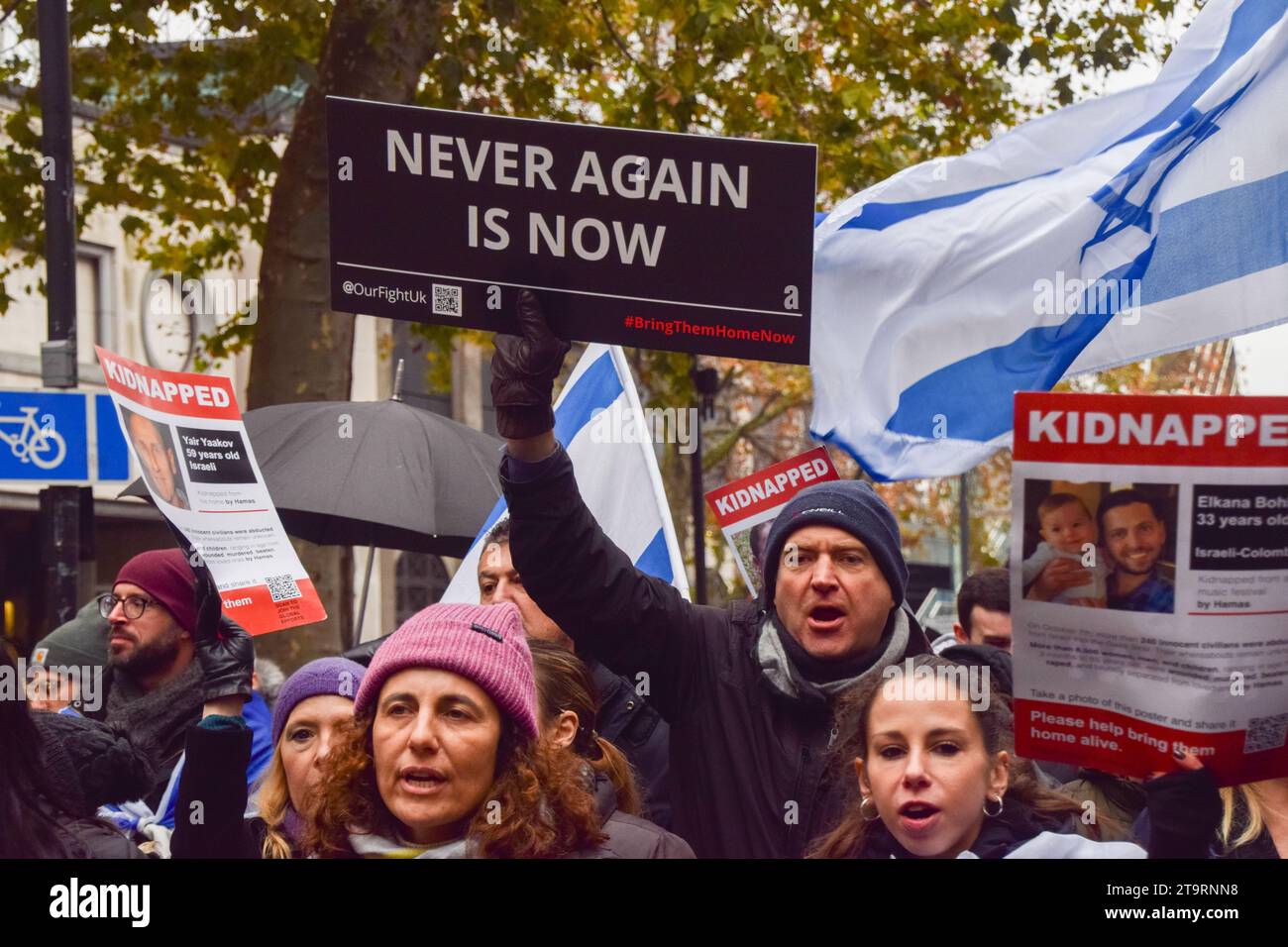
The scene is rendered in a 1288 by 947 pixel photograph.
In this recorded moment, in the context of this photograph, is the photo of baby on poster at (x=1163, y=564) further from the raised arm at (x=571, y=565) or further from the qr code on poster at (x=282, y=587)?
the qr code on poster at (x=282, y=587)

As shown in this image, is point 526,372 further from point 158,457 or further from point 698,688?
point 158,457

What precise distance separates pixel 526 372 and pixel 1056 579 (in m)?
1.02

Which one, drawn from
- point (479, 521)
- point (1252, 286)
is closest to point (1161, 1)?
point (479, 521)

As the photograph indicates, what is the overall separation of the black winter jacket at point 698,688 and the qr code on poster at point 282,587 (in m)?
1.46

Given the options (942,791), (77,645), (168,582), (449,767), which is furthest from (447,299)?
(77,645)

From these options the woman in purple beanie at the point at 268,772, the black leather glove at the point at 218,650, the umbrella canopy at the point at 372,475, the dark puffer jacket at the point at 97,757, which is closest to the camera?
the woman in purple beanie at the point at 268,772

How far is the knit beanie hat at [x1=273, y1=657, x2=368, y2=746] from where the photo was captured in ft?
14.4

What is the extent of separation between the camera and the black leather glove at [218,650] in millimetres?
3697

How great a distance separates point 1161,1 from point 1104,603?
9858mm

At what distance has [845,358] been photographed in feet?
18.8

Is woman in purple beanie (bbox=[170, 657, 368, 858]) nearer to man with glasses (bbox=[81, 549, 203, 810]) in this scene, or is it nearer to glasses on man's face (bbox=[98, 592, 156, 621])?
man with glasses (bbox=[81, 549, 203, 810])

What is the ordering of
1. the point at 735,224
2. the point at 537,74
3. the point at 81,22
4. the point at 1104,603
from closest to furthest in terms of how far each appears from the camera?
1. the point at 1104,603
2. the point at 735,224
3. the point at 81,22
4. the point at 537,74

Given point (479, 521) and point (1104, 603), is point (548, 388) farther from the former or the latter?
point (479, 521)

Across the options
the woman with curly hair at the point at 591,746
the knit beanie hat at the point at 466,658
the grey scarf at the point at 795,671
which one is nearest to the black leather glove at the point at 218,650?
the knit beanie hat at the point at 466,658
